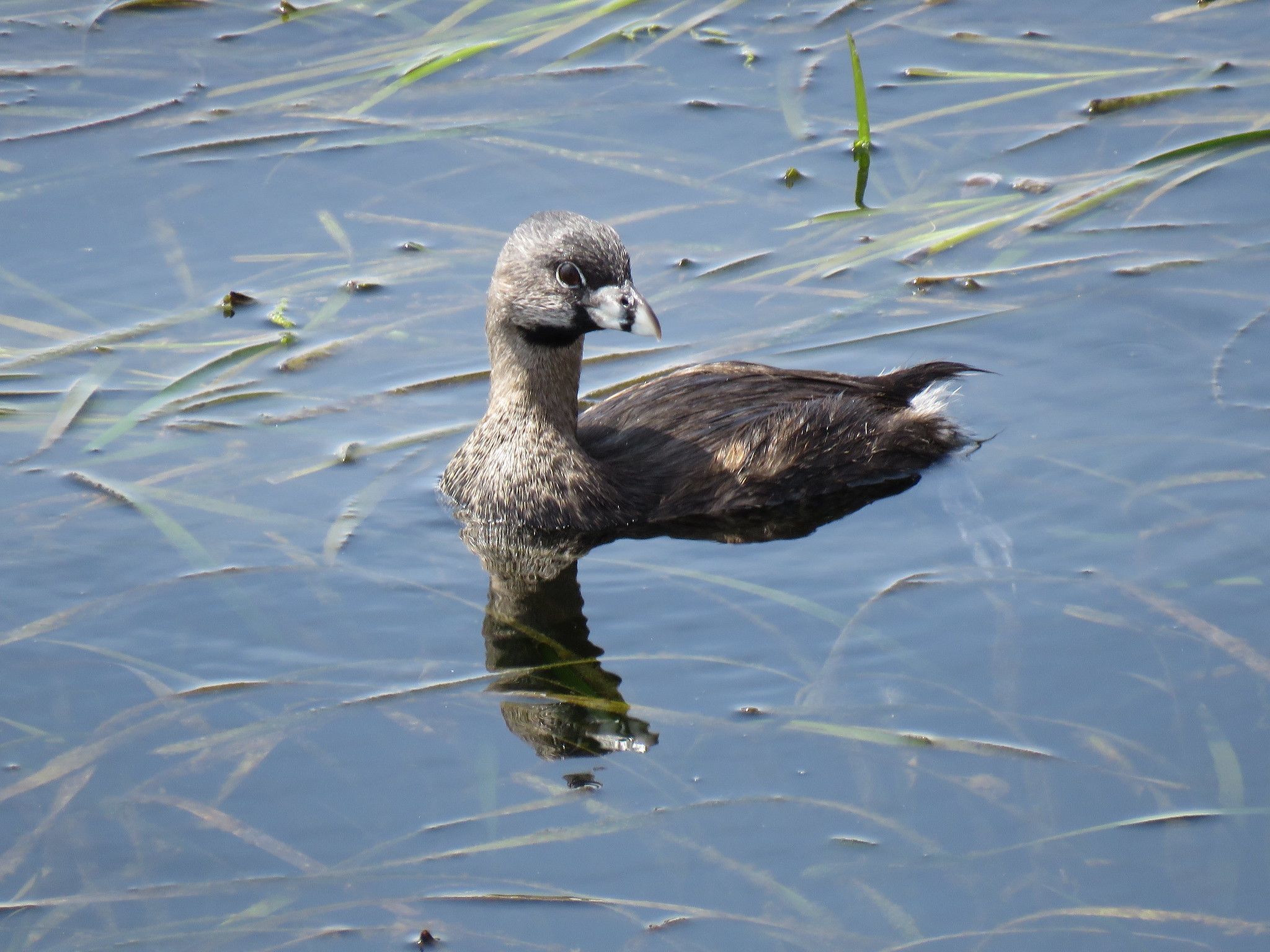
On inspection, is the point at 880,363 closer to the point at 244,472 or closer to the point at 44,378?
the point at 244,472

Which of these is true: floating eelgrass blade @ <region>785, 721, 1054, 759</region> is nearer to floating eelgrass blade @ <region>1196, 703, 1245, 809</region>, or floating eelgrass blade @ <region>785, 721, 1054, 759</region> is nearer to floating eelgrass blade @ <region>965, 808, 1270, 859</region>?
floating eelgrass blade @ <region>965, 808, 1270, 859</region>

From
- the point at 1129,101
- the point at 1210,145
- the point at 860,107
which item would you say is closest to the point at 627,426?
the point at 860,107

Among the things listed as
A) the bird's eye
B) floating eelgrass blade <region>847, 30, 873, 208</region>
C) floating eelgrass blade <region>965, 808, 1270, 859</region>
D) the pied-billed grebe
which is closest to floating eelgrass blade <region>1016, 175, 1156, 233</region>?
floating eelgrass blade <region>847, 30, 873, 208</region>

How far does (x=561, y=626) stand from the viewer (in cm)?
634

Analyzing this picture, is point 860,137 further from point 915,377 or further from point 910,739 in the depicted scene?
point 910,739

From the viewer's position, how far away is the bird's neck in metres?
7.08

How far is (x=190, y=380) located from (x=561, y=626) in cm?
253

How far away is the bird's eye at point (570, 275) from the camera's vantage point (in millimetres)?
6773

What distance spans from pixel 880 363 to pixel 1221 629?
101 inches

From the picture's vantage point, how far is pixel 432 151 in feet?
32.1

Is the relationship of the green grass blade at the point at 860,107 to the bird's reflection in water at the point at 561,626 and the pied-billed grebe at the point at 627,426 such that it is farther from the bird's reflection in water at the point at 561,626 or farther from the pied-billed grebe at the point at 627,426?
the bird's reflection in water at the point at 561,626

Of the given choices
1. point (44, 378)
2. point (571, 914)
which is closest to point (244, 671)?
point (571, 914)

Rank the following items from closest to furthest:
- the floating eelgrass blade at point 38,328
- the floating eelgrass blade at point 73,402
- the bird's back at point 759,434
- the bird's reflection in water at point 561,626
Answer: the bird's reflection in water at point 561,626, the bird's back at point 759,434, the floating eelgrass blade at point 73,402, the floating eelgrass blade at point 38,328

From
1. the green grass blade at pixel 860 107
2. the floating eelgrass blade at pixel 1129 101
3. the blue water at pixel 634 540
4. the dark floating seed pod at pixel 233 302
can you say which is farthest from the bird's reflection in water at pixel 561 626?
the floating eelgrass blade at pixel 1129 101
